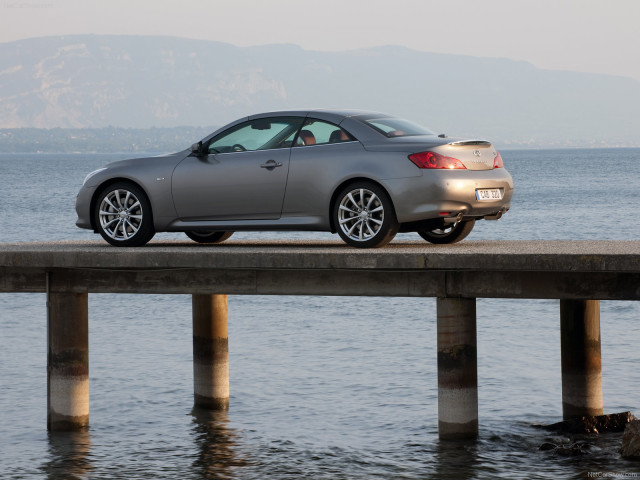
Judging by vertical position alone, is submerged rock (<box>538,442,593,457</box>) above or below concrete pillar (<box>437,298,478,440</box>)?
below

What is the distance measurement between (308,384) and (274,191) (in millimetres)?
6269

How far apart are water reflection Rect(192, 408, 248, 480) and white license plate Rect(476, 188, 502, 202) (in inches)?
146

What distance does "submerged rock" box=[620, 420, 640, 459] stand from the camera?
11.5m

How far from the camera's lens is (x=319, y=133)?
39.3 feet

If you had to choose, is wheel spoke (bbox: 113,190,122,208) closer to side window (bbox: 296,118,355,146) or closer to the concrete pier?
the concrete pier

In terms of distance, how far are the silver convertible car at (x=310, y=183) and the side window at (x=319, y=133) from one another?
1cm

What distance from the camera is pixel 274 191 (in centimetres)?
1184

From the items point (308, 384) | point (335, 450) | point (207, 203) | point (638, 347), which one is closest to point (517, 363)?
point (638, 347)

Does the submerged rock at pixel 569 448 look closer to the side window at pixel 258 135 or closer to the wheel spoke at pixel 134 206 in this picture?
the side window at pixel 258 135

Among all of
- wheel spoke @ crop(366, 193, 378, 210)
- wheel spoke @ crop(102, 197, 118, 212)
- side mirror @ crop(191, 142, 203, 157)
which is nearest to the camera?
wheel spoke @ crop(366, 193, 378, 210)

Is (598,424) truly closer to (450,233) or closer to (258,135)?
(450,233)

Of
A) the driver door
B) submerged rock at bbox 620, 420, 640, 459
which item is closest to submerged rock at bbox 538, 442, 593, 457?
submerged rock at bbox 620, 420, 640, 459

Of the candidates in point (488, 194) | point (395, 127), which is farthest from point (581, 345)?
point (395, 127)

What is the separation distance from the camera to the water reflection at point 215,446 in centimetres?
1196
